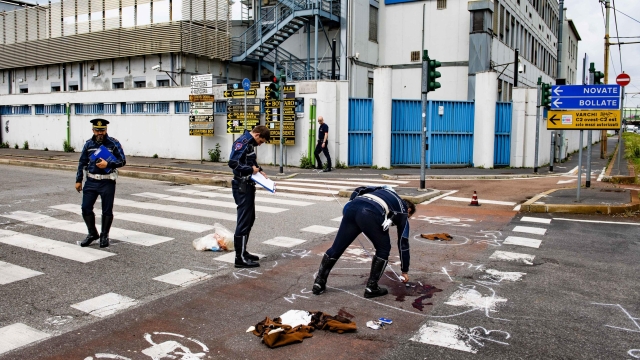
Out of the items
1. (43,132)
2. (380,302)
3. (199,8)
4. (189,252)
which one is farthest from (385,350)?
(43,132)

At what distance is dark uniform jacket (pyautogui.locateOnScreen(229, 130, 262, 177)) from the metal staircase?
19702mm

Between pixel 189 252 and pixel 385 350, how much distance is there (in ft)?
14.1

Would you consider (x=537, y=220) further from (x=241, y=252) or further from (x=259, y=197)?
(x=259, y=197)

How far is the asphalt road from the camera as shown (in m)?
4.70

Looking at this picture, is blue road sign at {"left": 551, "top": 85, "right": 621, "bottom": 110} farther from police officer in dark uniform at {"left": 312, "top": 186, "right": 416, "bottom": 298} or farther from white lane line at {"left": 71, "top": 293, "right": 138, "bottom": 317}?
white lane line at {"left": 71, "top": 293, "right": 138, "bottom": 317}

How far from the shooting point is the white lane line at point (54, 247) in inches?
306

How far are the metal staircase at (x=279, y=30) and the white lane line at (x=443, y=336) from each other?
22.4 m

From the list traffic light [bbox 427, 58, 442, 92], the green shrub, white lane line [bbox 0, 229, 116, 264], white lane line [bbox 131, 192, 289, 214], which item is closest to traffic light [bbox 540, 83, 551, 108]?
traffic light [bbox 427, 58, 442, 92]

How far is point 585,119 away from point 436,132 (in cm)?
931

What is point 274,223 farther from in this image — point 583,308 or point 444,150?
point 444,150

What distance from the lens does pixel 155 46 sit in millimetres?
29000

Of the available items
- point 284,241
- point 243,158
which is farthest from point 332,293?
point 284,241

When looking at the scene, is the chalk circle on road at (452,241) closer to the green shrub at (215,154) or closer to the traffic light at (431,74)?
the traffic light at (431,74)

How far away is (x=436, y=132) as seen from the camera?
72.6ft
